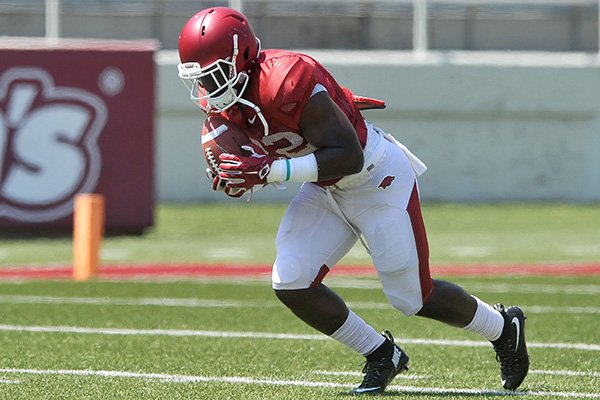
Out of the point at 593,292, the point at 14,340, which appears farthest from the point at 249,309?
the point at 593,292

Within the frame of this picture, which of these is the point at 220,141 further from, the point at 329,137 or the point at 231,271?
the point at 231,271

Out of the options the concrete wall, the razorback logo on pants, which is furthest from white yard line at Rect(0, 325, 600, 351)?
the concrete wall

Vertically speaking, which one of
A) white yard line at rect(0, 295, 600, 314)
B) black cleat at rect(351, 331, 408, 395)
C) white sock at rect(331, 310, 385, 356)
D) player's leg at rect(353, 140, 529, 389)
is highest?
player's leg at rect(353, 140, 529, 389)

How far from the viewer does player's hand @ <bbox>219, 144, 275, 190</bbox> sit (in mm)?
5012

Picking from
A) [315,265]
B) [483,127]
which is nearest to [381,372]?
[315,265]

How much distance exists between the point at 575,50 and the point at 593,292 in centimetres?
1203

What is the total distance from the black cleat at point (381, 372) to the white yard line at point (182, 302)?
→ 307 centimetres

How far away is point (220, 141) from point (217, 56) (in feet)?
1.10

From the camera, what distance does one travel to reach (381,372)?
545 centimetres

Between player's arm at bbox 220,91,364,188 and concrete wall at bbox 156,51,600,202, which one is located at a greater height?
player's arm at bbox 220,91,364,188

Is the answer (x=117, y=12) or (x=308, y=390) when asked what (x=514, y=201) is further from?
(x=308, y=390)

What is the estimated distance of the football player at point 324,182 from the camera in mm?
5062

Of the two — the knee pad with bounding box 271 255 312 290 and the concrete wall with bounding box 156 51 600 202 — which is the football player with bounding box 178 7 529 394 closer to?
the knee pad with bounding box 271 255 312 290

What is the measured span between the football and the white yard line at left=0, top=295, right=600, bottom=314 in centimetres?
367
